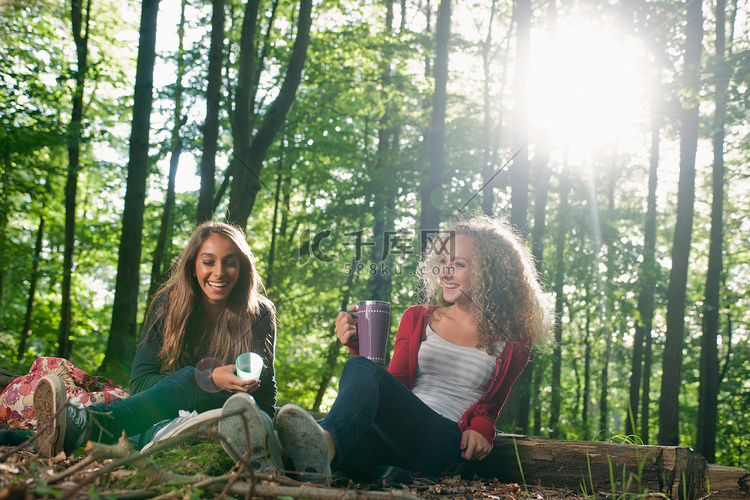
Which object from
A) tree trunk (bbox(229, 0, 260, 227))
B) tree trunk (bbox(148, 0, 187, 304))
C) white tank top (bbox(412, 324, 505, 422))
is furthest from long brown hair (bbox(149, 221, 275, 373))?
tree trunk (bbox(148, 0, 187, 304))

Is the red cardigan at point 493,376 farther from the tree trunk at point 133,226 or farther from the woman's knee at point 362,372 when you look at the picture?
the tree trunk at point 133,226

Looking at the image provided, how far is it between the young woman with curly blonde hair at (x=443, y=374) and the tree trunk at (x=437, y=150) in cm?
398

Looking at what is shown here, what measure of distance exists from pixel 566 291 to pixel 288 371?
7.49 meters

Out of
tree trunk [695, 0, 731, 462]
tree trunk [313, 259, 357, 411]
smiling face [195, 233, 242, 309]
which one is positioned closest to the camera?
smiling face [195, 233, 242, 309]

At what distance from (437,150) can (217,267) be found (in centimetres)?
545

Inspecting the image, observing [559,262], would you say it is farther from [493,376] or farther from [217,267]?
[217,267]

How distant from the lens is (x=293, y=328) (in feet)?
41.2

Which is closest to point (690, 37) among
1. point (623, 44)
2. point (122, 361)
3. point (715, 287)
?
point (623, 44)

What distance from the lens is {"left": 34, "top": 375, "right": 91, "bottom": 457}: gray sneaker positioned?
2240 mm

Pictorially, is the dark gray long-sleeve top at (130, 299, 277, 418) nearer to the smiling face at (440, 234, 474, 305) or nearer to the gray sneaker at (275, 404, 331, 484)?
the gray sneaker at (275, 404, 331, 484)

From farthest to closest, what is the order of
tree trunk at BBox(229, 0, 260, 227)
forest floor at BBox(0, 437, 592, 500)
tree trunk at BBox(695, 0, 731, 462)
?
tree trunk at BBox(695, 0, 731, 462) → tree trunk at BBox(229, 0, 260, 227) → forest floor at BBox(0, 437, 592, 500)

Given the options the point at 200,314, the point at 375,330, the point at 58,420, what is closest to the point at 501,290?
the point at 375,330

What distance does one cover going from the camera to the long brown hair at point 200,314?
314 centimetres

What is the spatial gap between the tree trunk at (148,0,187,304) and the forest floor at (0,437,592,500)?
8.81m
